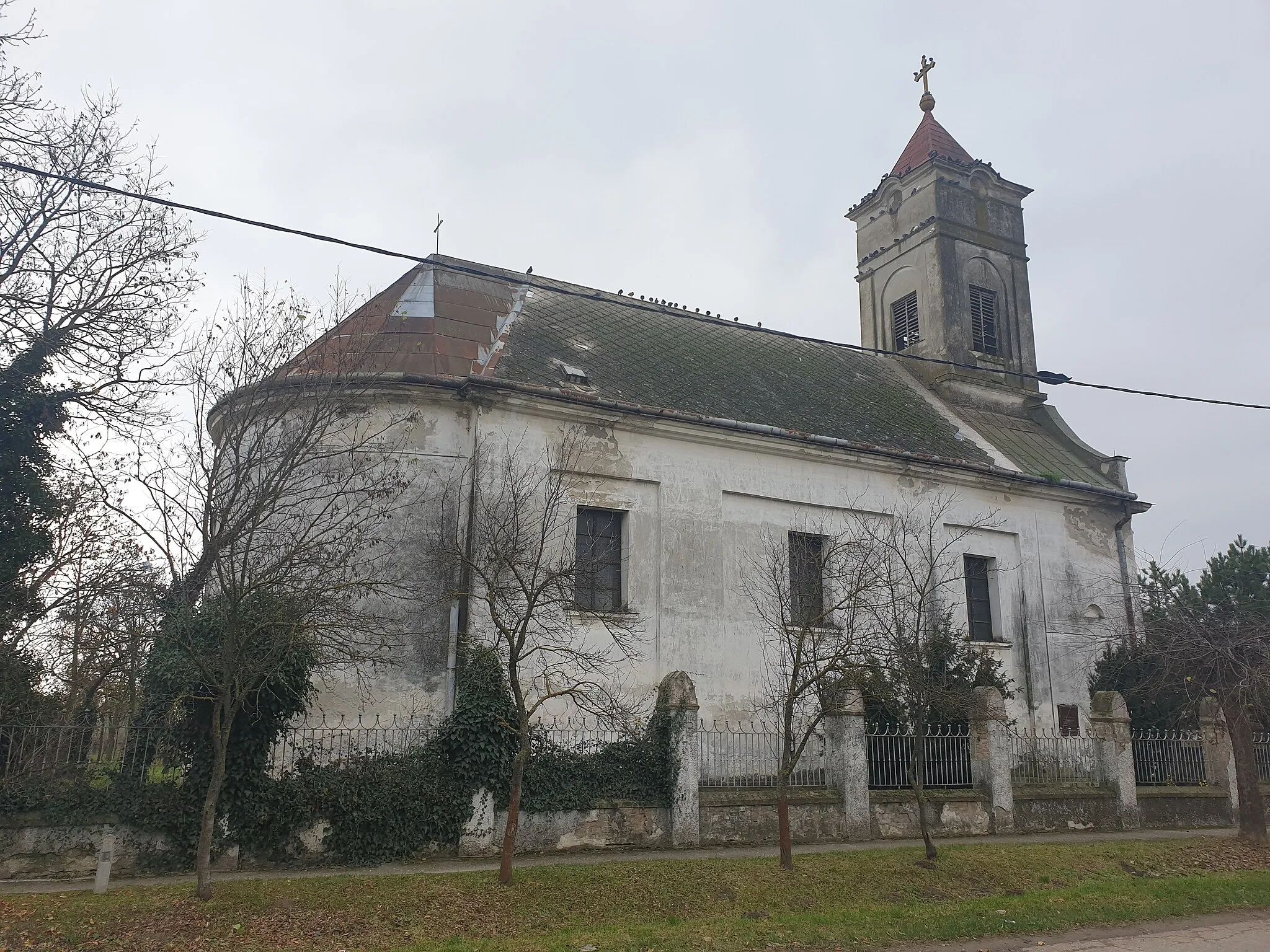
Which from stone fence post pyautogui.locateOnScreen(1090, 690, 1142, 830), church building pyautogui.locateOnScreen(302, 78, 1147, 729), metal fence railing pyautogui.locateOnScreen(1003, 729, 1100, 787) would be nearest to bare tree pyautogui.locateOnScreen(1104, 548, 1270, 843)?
stone fence post pyautogui.locateOnScreen(1090, 690, 1142, 830)

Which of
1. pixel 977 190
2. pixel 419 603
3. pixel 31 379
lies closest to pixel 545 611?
pixel 419 603

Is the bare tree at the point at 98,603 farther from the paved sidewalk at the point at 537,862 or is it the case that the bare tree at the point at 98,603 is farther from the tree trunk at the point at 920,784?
the tree trunk at the point at 920,784

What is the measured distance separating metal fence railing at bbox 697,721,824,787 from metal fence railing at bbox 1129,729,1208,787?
6.10m

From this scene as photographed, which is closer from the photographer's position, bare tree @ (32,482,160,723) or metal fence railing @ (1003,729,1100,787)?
bare tree @ (32,482,160,723)

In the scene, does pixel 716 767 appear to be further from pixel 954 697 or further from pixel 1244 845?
pixel 1244 845

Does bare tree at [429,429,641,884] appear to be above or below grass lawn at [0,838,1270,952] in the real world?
above

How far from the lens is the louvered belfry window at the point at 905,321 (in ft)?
92.0

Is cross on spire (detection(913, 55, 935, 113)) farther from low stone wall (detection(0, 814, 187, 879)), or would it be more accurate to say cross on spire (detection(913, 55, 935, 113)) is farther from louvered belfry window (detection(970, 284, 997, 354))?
low stone wall (detection(0, 814, 187, 879))

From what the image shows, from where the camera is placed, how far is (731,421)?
18.4 m

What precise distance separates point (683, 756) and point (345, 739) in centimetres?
506

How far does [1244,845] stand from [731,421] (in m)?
11.1

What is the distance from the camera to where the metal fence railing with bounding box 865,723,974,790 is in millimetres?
15648

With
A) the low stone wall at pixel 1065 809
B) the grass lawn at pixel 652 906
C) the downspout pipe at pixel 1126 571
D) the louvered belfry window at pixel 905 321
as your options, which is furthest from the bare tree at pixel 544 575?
the louvered belfry window at pixel 905 321

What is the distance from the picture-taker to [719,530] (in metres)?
18.1
